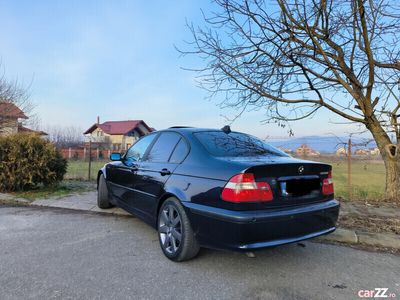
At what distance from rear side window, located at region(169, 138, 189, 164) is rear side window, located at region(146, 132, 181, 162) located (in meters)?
0.10

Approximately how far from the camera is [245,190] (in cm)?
288

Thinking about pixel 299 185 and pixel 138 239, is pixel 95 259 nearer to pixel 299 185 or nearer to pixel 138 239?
pixel 138 239

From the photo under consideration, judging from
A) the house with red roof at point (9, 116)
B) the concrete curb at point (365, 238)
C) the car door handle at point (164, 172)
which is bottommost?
the concrete curb at point (365, 238)

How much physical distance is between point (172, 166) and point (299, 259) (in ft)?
5.96

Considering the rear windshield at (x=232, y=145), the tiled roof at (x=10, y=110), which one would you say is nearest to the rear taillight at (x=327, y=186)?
the rear windshield at (x=232, y=145)

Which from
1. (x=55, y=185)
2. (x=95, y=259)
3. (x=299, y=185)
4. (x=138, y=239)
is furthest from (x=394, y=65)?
(x=55, y=185)

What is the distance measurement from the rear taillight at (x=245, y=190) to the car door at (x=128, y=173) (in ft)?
6.35

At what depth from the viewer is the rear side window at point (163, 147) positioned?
13.2 ft

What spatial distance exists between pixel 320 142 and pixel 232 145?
562 centimetres

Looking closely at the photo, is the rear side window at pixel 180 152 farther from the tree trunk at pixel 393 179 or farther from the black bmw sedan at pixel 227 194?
the tree trunk at pixel 393 179

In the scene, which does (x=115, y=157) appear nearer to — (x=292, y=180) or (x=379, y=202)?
(x=292, y=180)

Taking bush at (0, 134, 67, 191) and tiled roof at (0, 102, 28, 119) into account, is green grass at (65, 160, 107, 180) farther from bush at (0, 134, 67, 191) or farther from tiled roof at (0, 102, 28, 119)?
tiled roof at (0, 102, 28, 119)

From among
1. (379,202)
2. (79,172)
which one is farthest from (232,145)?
(79,172)

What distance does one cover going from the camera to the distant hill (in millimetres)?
7504
